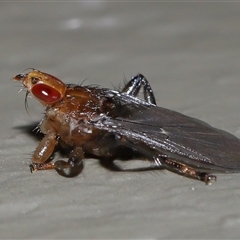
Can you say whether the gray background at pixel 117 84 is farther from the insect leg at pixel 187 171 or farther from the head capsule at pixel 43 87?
the head capsule at pixel 43 87

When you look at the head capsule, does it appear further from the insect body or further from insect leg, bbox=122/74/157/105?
insect leg, bbox=122/74/157/105

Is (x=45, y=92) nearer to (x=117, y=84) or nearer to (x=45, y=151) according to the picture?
(x=45, y=151)

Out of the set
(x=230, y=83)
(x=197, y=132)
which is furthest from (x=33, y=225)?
(x=230, y=83)

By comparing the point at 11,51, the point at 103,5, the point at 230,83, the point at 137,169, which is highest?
the point at 103,5

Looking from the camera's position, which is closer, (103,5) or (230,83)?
(230,83)

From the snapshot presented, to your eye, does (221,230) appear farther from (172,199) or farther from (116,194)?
(116,194)

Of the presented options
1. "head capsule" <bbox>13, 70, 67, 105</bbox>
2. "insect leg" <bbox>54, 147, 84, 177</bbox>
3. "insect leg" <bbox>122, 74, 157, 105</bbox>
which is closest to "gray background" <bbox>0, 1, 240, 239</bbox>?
"insect leg" <bbox>54, 147, 84, 177</bbox>

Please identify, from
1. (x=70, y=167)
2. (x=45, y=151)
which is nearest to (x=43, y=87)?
(x=45, y=151)
